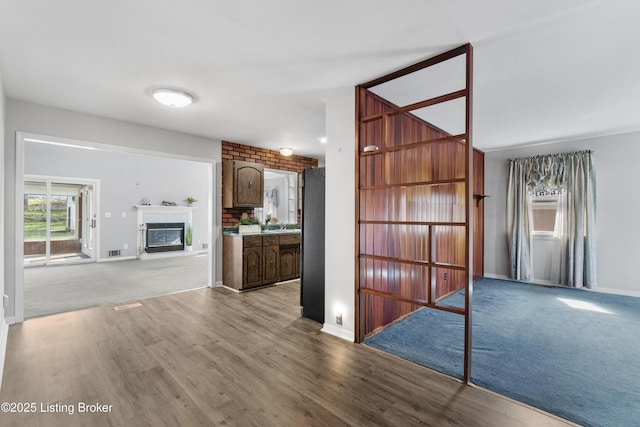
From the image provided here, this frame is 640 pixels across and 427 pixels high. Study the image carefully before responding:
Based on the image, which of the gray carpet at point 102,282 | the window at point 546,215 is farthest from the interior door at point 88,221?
the window at point 546,215

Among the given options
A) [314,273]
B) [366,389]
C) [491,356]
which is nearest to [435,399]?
[366,389]

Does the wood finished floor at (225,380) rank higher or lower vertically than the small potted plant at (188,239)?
lower

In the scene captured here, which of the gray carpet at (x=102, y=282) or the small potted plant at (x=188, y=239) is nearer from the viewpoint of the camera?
the gray carpet at (x=102, y=282)

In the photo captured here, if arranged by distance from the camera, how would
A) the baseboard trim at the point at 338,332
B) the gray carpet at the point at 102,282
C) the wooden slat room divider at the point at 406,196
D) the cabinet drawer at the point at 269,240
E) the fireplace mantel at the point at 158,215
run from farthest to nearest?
1. the fireplace mantel at the point at 158,215
2. the cabinet drawer at the point at 269,240
3. the gray carpet at the point at 102,282
4. the baseboard trim at the point at 338,332
5. the wooden slat room divider at the point at 406,196

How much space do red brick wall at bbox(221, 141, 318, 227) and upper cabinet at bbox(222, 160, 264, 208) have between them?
0.19 metres

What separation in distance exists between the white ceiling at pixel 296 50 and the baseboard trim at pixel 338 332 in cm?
246

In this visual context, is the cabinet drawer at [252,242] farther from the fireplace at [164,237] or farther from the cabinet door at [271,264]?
the fireplace at [164,237]

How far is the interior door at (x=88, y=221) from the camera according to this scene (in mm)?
7766

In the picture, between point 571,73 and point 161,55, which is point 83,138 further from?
point 571,73

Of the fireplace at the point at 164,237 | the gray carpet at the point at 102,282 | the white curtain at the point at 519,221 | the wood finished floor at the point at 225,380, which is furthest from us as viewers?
the fireplace at the point at 164,237

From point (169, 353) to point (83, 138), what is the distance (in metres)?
2.96

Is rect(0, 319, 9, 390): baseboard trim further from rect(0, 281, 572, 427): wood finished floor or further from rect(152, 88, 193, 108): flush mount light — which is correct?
rect(152, 88, 193, 108): flush mount light

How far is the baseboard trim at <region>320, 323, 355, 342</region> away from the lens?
2871 mm

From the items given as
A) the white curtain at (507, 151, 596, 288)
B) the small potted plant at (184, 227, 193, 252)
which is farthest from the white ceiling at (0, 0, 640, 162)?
the small potted plant at (184, 227, 193, 252)
